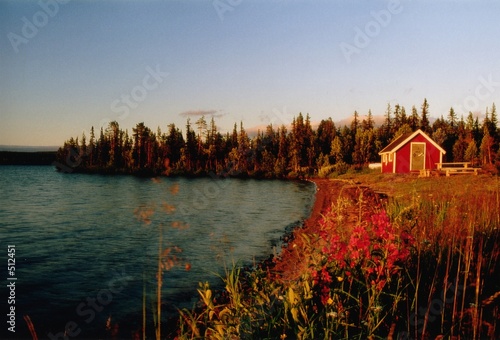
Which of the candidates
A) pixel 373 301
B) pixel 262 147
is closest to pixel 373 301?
pixel 373 301

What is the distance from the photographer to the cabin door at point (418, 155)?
134 ft

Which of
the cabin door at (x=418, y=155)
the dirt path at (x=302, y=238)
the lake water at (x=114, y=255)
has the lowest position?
the lake water at (x=114, y=255)

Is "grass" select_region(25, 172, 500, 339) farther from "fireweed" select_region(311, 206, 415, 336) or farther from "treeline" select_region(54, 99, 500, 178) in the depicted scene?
"treeline" select_region(54, 99, 500, 178)

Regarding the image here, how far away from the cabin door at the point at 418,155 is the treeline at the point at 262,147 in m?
31.0

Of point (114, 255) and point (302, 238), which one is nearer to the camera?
point (302, 238)

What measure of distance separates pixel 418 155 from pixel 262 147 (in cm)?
5732

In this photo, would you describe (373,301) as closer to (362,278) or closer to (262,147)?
(362,278)

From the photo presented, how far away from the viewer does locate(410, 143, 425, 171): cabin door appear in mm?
40906

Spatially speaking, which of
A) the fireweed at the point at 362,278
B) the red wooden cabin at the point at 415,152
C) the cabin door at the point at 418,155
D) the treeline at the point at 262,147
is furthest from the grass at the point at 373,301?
the treeline at the point at 262,147

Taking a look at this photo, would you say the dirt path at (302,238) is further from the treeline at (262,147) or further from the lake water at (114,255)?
the treeline at (262,147)

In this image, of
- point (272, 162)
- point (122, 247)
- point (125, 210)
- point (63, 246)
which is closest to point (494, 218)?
point (122, 247)

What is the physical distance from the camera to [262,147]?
96062 millimetres

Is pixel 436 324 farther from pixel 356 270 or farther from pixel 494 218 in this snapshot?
pixel 494 218

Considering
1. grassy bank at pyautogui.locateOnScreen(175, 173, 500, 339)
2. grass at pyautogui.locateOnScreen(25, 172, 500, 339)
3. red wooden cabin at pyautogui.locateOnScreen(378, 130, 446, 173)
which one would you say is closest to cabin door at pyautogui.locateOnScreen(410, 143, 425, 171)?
red wooden cabin at pyautogui.locateOnScreen(378, 130, 446, 173)
